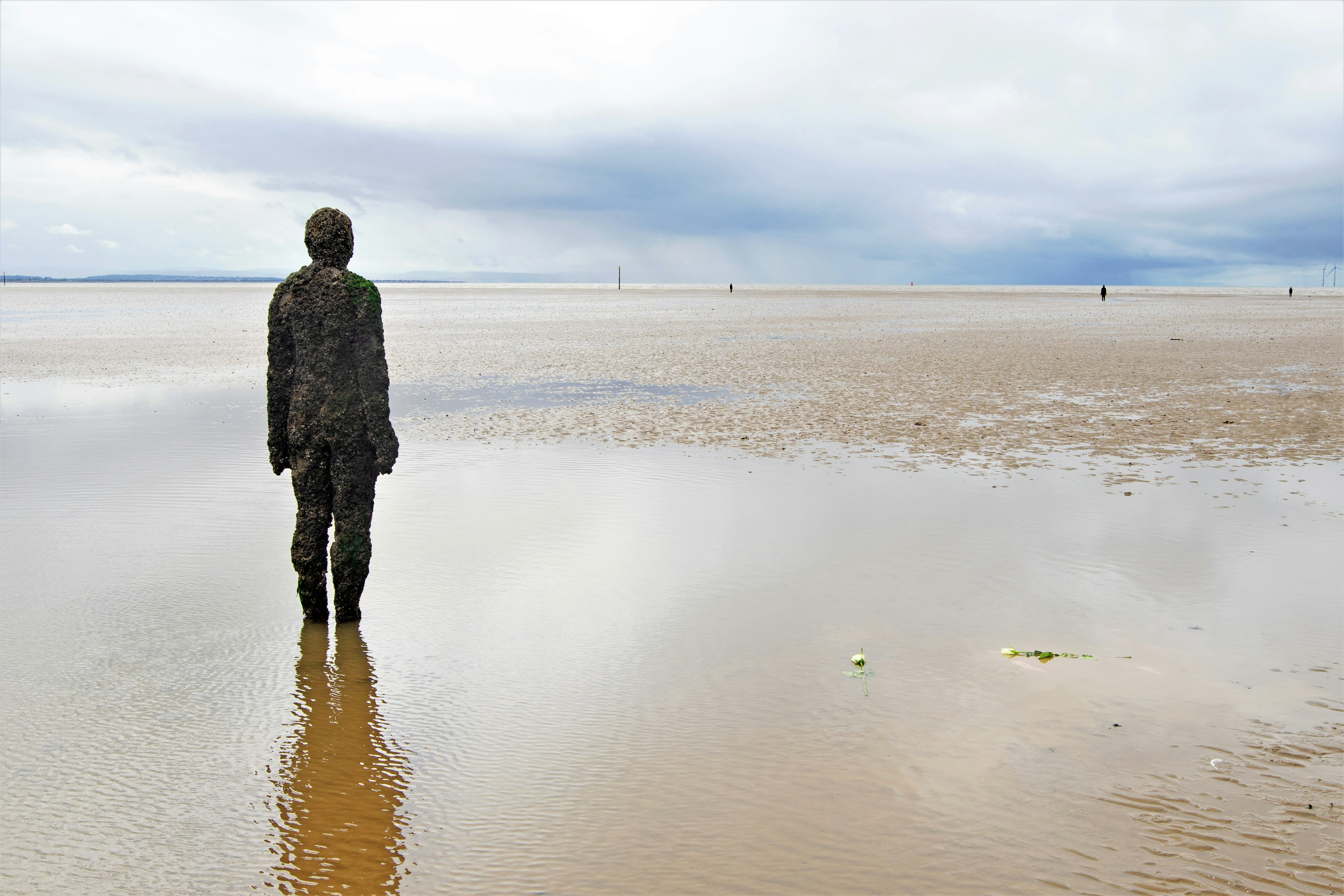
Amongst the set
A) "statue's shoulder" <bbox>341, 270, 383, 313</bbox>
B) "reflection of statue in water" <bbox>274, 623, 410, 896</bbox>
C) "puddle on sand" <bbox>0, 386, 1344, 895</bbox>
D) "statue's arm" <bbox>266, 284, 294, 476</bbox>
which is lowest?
"reflection of statue in water" <bbox>274, 623, 410, 896</bbox>

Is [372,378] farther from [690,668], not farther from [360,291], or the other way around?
[690,668]

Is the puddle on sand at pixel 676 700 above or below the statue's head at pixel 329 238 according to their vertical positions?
below

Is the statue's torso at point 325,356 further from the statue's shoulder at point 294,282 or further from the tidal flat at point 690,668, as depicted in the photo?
the tidal flat at point 690,668

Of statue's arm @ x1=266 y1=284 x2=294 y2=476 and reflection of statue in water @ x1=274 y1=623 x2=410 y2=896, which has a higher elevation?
statue's arm @ x1=266 y1=284 x2=294 y2=476

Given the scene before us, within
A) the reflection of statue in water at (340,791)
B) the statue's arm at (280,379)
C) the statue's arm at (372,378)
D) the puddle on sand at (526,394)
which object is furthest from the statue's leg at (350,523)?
the puddle on sand at (526,394)

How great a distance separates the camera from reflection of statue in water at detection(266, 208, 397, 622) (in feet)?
22.4

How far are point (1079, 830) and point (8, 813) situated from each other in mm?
5027

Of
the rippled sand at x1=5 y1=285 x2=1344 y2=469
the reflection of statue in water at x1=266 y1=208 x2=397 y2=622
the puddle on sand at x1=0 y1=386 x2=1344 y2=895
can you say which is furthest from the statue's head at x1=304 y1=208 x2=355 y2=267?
the rippled sand at x1=5 y1=285 x2=1344 y2=469

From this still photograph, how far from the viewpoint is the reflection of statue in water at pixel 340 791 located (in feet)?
13.3

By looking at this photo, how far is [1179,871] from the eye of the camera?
3.97m

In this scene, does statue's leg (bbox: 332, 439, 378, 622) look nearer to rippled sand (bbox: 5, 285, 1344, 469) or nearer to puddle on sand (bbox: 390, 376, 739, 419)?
rippled sand (bbox: 5, 285, 1344, 469)

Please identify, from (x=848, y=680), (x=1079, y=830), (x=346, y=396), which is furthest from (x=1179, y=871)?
(x=346, y=396)

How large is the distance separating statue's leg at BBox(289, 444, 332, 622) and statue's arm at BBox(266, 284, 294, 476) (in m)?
0.15

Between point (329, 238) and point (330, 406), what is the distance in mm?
1263
